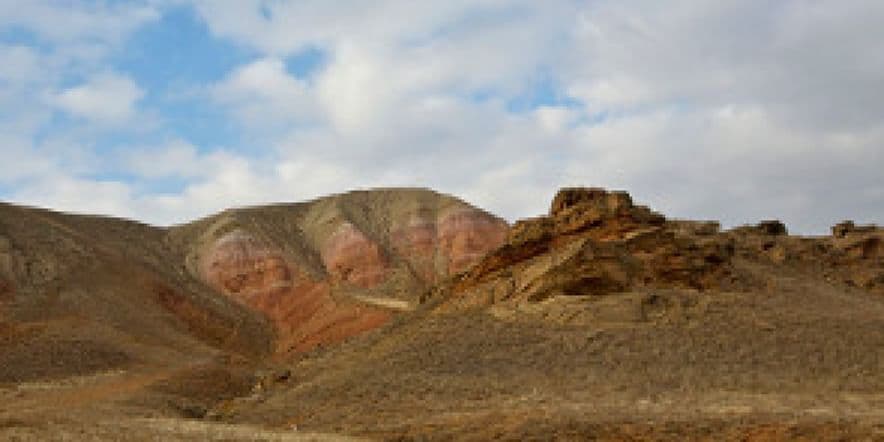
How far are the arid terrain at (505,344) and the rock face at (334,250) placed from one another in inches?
66.9

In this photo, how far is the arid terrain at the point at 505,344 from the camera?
896 inches

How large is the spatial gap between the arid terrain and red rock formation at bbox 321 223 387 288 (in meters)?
8.22

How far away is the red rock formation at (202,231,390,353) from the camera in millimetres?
63031

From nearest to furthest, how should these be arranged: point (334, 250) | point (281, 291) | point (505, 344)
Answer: point (505, 344)
point (281, 291)
point (334, 250)

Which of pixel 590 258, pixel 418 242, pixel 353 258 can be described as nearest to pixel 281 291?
pixel 353 258

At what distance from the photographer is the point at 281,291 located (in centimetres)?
7969

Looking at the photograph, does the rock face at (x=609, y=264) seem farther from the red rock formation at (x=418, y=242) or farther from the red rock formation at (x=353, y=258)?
the red rock formation at (x=353, y=258)

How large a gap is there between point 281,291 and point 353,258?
8802 millimetres

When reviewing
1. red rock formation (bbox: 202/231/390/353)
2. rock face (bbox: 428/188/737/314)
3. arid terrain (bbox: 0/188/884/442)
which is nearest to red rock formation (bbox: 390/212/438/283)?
red rock formation (bbox: 202/231/390/353)

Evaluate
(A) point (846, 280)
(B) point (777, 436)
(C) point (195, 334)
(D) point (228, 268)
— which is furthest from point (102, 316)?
(B) point (777, 436)

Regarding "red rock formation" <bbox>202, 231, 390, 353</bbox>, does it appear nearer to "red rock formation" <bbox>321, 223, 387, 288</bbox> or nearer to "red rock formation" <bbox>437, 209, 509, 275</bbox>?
"red rock formation" <bbox>321, 223, 387, 288</bbox>

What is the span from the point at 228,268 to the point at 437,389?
58.7 m

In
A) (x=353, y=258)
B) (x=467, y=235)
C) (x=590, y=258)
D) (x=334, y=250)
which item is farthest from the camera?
(x=334, y=250)

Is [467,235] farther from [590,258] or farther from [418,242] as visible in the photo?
[590,258]
